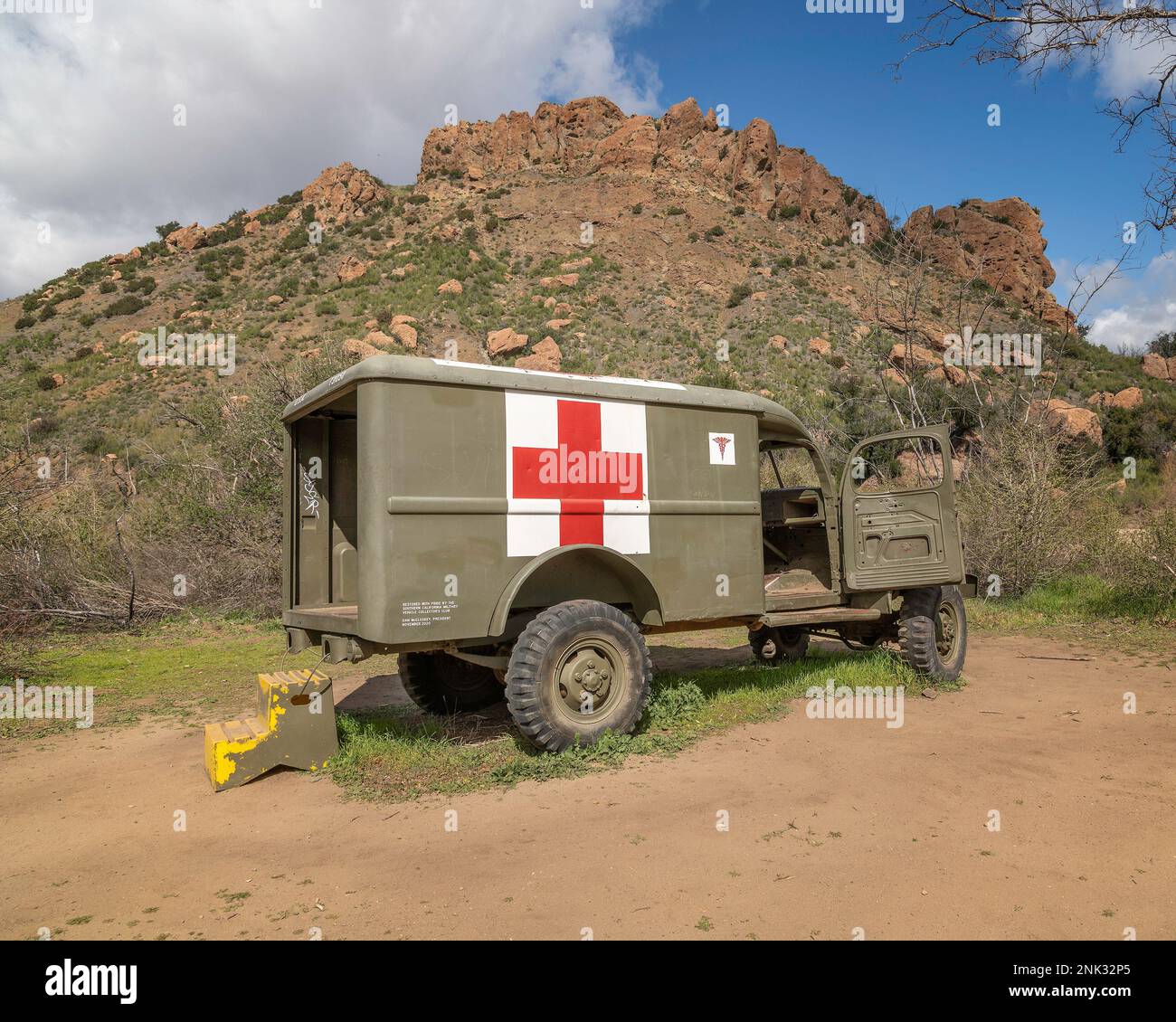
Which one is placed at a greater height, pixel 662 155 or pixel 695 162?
pixel 662 155

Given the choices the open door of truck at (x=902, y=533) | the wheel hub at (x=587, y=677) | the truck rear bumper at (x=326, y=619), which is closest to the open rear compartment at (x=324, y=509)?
the truck rear bumper at (x=326, y=619)

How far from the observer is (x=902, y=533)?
24.7 feet

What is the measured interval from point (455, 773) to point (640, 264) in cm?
4300

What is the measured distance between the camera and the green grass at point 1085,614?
1014 cm

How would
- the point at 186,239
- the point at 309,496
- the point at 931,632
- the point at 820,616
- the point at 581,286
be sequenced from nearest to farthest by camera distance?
the point at 309,496
the point at 820,616
the point at 931,632
the point at 581,286
the point at 186,239

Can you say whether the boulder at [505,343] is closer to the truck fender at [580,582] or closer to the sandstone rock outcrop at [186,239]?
the sandstone rock outcrop at [186,239]

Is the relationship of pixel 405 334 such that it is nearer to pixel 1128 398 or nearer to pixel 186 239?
pixel 186 239

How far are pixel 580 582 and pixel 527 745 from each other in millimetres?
1261

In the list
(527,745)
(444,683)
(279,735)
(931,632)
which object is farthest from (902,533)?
(279,735)

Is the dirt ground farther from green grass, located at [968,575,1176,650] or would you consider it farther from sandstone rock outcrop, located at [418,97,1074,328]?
sandstone rock outcrop, located at [418,97,1074,328]

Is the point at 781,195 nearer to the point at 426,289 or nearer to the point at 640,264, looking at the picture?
the point at 640,264

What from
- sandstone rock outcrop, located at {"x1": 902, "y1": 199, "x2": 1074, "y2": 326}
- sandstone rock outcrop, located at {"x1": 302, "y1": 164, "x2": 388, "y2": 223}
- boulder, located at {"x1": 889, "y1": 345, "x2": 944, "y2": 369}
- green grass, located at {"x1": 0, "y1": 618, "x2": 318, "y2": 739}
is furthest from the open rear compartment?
sandstone rock outcrop, located at {"x1": 302, "y1": 164, "x2": 388, "y2": 223}

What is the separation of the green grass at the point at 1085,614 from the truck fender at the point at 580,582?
726cm

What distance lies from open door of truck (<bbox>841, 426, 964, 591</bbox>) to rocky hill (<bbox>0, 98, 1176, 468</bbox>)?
426 inches
